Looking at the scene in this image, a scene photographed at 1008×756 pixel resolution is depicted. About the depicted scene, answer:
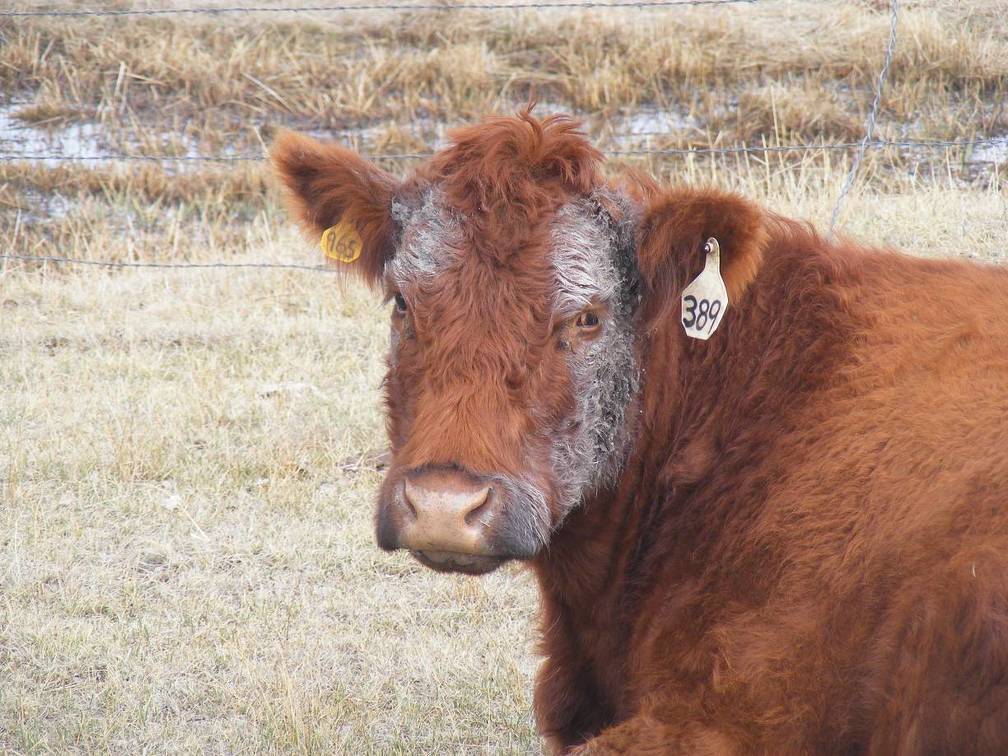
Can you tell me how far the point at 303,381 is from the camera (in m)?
8.28

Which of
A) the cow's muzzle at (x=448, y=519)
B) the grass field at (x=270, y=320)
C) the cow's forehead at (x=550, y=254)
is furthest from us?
the grass field at (x=270, y=320)

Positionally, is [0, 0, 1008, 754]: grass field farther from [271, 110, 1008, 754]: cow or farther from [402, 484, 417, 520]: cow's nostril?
[402, 484, 417, 520]: cow's nostril

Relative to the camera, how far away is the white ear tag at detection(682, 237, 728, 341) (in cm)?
381

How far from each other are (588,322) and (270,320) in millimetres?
6023

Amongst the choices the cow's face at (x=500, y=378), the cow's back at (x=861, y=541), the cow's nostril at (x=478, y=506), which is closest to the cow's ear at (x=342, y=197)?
the cow's face at (x=500, y=378)

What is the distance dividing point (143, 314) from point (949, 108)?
878cm

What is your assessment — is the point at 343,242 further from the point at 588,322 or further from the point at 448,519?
the point at 448,519

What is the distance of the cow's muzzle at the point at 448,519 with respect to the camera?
336 cm

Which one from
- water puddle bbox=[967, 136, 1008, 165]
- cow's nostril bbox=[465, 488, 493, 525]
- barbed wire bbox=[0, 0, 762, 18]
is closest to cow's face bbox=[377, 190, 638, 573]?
cow's nostril bbox=[465, 488, 493, 525]

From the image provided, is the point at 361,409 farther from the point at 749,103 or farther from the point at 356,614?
the point at 749,103

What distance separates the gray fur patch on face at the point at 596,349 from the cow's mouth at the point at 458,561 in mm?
359

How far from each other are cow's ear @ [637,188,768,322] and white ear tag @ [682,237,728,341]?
0.03 metres

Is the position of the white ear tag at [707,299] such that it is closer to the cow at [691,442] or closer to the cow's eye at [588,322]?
the cow at [691,442]

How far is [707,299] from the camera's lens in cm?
384
